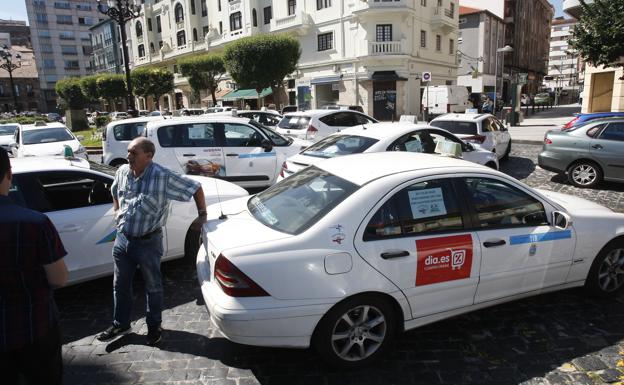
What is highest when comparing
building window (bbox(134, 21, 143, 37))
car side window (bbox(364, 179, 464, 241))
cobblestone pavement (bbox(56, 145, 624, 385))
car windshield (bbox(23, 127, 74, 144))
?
→ building window (bbox(134, 21, 143, 37))

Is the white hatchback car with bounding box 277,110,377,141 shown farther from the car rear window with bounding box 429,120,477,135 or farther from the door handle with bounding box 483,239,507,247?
the door handle with bounding box 483,239,507,247

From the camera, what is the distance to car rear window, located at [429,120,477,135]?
413 inches


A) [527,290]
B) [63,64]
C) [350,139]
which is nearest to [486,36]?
[350,139]

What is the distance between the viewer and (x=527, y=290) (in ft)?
12.1

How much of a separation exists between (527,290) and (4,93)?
108 m

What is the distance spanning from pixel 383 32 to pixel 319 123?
2369 cm

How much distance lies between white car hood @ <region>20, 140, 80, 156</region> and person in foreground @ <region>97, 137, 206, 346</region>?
9723mm

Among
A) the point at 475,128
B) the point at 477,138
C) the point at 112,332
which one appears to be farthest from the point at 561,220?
the point at 475,128

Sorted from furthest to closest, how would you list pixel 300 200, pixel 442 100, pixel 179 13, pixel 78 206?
pixel 179 13
pixel 442 100
pixel 78 206
pixel 300 200

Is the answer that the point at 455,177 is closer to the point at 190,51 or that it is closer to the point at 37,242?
the point at 37,242

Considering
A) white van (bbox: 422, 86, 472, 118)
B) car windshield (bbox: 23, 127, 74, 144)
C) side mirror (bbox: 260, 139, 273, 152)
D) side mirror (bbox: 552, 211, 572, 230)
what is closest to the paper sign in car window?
side mirror (bbox: 552, 211, 572, 230)

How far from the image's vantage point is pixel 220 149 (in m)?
8.41

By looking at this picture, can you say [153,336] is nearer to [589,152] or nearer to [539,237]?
[539,237]

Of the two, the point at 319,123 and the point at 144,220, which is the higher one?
the point at 319,123
